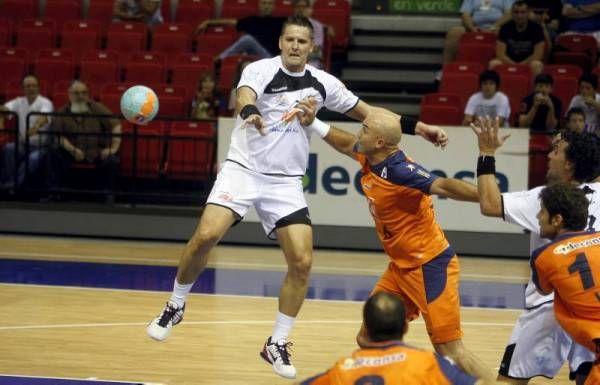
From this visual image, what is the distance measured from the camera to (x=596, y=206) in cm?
697

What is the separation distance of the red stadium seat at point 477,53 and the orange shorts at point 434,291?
9485 millimetres

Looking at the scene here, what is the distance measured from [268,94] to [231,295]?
3796 millimetres

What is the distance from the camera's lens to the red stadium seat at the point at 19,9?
61.3 feet

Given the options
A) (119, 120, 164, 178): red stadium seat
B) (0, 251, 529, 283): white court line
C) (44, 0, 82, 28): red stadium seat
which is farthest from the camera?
(44, 0, 82, 28): red stadium seat

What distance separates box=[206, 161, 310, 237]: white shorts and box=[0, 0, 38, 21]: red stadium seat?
439 inches

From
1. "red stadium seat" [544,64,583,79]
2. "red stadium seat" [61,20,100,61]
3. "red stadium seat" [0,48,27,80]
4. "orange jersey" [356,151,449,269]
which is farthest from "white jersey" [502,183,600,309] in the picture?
"red stadium seat" [61,20,100,61]

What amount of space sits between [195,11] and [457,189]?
11880 millimetres

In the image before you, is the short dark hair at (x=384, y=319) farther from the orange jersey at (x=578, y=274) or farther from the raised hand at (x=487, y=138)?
the raised hand at (x=487, y=138)

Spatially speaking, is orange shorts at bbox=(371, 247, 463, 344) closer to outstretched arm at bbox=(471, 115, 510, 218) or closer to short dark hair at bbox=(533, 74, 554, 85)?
outstretched arm at bbox=(471, 115, 510, 218)

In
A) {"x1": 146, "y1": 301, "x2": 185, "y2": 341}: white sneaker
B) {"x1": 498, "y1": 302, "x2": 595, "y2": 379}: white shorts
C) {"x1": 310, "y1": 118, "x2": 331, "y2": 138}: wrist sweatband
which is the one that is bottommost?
{"x1": 146, "y1": 301, "x2": 185, "y2": 341}: white sneaker

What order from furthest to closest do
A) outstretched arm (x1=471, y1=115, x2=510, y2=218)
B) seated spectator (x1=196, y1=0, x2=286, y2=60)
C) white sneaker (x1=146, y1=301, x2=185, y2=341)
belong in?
seated spectator (x1=196, y1=0, x2=286, y2=60) < white sneaker (x1=146, y1=301, x2=185, y2=341) < outstretched arm (x1=471, y1=115, x2=510, y2=218)

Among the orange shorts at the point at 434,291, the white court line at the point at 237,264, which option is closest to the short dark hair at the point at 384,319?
the orange shorts at the point at 434,291

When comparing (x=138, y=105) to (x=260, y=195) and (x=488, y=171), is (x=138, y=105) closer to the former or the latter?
(x=260, y=195)

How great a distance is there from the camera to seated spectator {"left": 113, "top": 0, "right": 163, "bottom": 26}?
18109 mm
